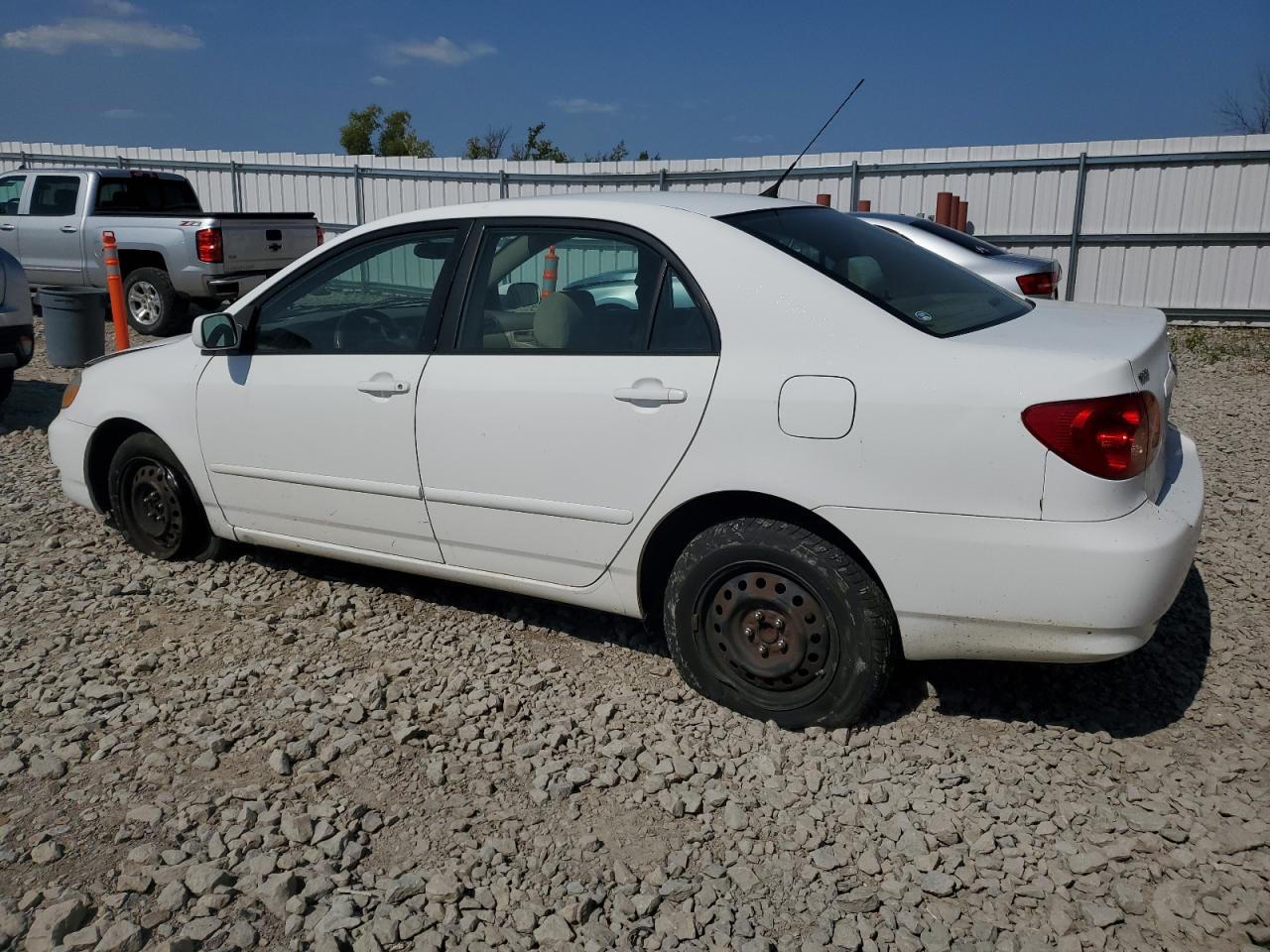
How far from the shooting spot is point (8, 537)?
18.3 ft

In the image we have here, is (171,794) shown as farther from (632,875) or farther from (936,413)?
(936,413)

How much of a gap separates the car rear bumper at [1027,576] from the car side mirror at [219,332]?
102 inches

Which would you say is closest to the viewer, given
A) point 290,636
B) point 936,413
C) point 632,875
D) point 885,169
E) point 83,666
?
point 632,875

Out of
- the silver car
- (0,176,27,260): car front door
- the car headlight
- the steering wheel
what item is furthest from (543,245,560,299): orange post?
(0,176,27,260): car front door

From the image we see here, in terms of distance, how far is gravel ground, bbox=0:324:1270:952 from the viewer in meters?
2.69

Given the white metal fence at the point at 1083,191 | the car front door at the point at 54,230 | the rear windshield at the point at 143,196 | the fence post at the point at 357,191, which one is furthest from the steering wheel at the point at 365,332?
the fence post at the point at 357,191

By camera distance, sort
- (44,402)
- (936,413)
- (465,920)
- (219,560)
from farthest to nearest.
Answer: (44,402)
(219,560)
(936,413)
(465,920)

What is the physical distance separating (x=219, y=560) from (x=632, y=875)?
10.1 ft

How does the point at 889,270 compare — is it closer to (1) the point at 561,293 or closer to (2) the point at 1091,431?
(2) the point at 1091,431

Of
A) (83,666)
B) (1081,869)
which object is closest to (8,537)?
(83,666)

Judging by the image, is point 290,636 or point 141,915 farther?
point 290,636

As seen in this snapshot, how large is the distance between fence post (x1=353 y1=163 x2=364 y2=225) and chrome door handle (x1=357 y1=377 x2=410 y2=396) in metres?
15.3

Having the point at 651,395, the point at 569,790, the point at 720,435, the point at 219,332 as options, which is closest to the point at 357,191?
the point at 219,332

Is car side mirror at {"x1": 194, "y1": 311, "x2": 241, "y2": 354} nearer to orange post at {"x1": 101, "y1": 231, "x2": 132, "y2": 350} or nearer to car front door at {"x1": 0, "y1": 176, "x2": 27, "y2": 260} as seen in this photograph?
orange post at {"x1": 101, "y1": 231, "x2": 132, "y2": 350}
